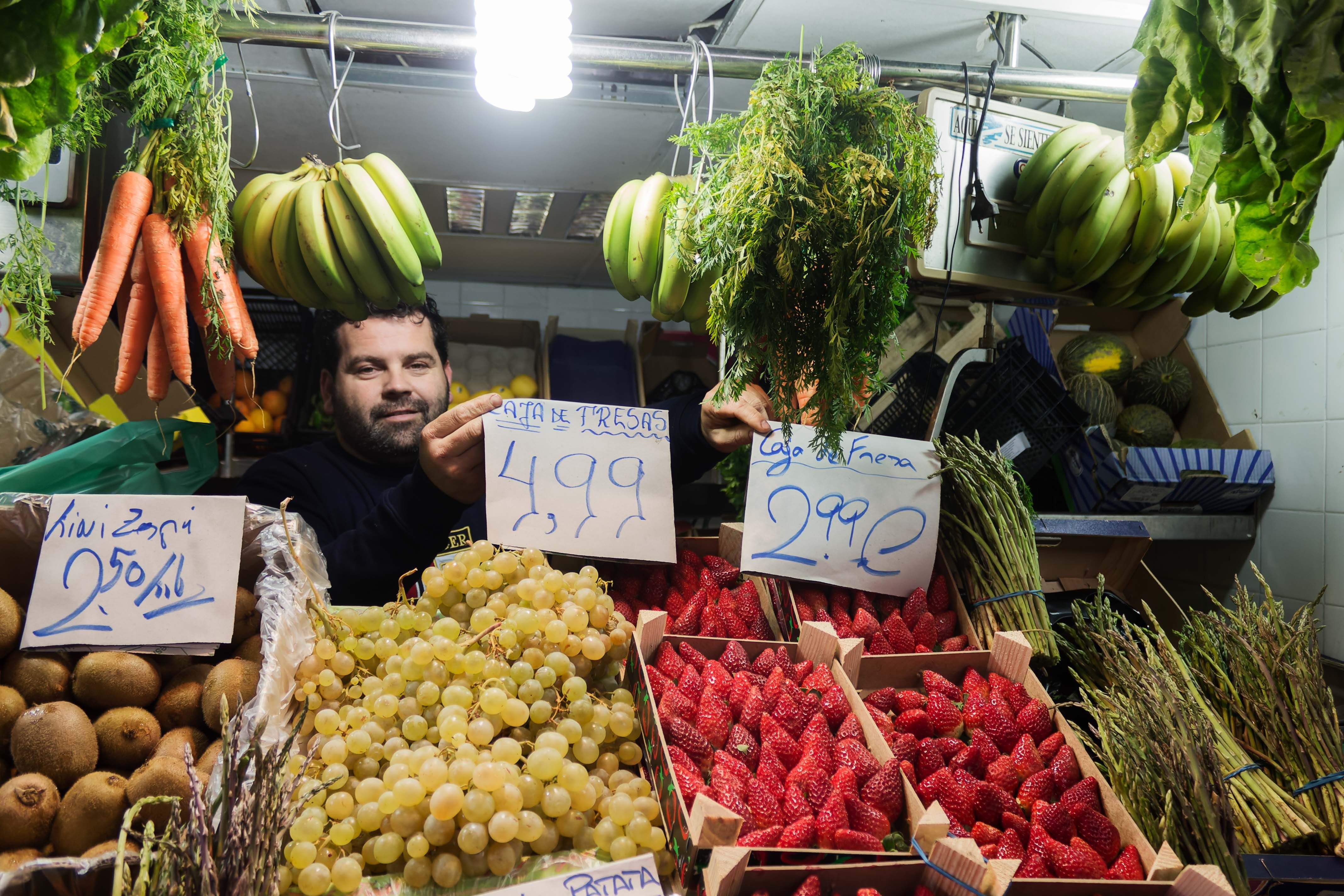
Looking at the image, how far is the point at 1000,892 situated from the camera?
85 centimetres

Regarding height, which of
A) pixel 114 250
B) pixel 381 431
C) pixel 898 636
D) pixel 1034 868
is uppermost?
pixel 114 250

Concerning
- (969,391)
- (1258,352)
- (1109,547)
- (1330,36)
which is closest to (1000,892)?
(1330,36)

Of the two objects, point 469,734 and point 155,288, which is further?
point 155,288

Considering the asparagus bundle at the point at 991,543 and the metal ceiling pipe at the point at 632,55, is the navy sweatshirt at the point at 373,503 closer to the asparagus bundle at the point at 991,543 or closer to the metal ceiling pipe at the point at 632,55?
the asparagus bundle at the point at 991,543

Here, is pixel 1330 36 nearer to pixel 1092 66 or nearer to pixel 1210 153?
pixel 1210 153

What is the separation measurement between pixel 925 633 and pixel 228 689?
1.19m

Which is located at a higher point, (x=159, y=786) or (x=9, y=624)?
(x=9, y=624)

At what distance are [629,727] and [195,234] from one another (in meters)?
1.25

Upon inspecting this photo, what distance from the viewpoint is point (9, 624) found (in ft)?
3.36

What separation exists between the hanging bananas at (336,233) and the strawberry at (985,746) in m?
1.40

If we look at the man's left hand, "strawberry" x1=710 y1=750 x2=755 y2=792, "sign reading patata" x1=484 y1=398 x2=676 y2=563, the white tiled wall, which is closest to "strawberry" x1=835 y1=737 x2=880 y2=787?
"strawberry" x1=710 y1=750 x2=755 y2=792

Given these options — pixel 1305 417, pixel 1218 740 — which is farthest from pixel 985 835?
pixel 1305 417

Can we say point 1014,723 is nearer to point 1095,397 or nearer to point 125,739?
point 125,739

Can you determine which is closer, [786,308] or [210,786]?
[210,786]
